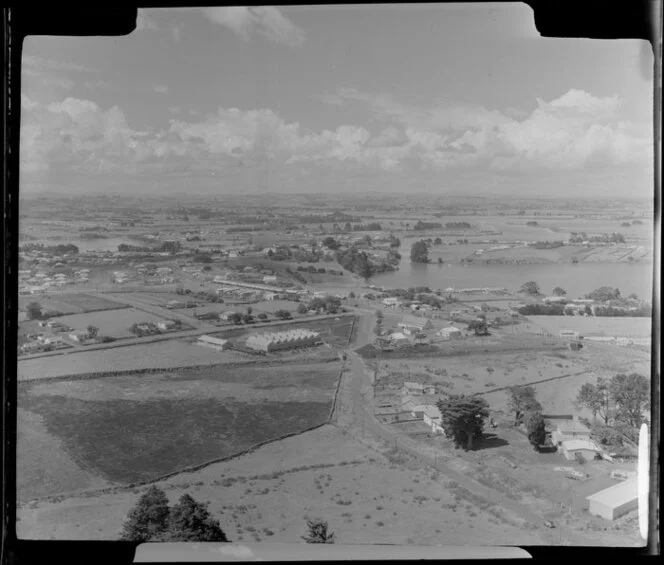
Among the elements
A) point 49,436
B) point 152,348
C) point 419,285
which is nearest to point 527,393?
point 419,285

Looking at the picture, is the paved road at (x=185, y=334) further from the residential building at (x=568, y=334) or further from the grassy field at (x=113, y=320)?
the residential building at (x=568, y=334)

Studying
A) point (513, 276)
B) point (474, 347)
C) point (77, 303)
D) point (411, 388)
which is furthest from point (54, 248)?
point (513, 276)

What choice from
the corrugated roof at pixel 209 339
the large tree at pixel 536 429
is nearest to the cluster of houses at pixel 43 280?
the corrugated roof at pixel 209 339

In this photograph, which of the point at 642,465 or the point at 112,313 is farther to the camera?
the point at 112,313

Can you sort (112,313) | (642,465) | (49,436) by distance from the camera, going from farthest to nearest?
1. (112,313)
2. (49,436)
3. (642,465)

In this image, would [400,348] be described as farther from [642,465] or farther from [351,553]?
[642,465]

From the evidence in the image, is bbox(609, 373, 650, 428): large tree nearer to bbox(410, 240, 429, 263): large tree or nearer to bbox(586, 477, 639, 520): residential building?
bbox(586, 477, 639, 520): residential building

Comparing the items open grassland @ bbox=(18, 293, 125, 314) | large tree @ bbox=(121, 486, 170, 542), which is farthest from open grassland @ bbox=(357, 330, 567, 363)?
open grassland @ bbox=(18, 293, 125, 314)

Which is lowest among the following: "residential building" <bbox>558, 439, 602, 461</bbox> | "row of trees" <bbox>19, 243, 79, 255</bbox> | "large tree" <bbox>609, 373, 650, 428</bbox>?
"residential building" <bbox>558, 439, 602, 461</bbox>
